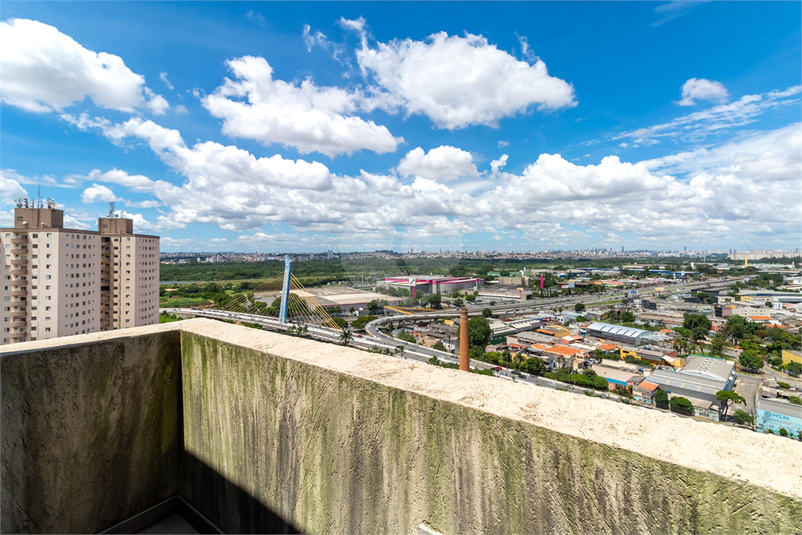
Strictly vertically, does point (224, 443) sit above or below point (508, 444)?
below

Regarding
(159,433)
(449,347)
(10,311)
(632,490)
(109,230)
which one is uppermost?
(109,230)

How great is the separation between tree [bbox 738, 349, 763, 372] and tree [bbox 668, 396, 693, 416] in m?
7.54

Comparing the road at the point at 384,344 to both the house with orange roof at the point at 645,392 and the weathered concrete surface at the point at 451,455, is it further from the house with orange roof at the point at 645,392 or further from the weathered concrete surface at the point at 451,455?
the weathered concrete surface at the point at 451,455

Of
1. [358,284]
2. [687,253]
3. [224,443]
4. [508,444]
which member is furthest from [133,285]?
[687,253]

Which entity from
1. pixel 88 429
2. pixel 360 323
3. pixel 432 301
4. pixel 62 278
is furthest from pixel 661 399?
pixel 432 301

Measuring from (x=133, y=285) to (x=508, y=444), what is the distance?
642 inches

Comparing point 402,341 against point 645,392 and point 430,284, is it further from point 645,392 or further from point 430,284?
point 430,284

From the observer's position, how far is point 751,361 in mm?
16125

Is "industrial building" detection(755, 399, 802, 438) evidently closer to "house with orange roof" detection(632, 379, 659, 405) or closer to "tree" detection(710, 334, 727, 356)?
"house with orange roof" detection(632, 379, 659, 405)

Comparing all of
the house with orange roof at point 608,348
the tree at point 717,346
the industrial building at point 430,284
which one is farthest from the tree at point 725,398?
the industrial building at point 430,284

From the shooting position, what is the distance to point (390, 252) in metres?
38.2

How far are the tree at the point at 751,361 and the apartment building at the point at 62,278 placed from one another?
86.1 feet

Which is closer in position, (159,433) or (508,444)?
(508,444)

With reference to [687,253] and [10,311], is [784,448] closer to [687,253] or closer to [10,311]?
[10,311]
